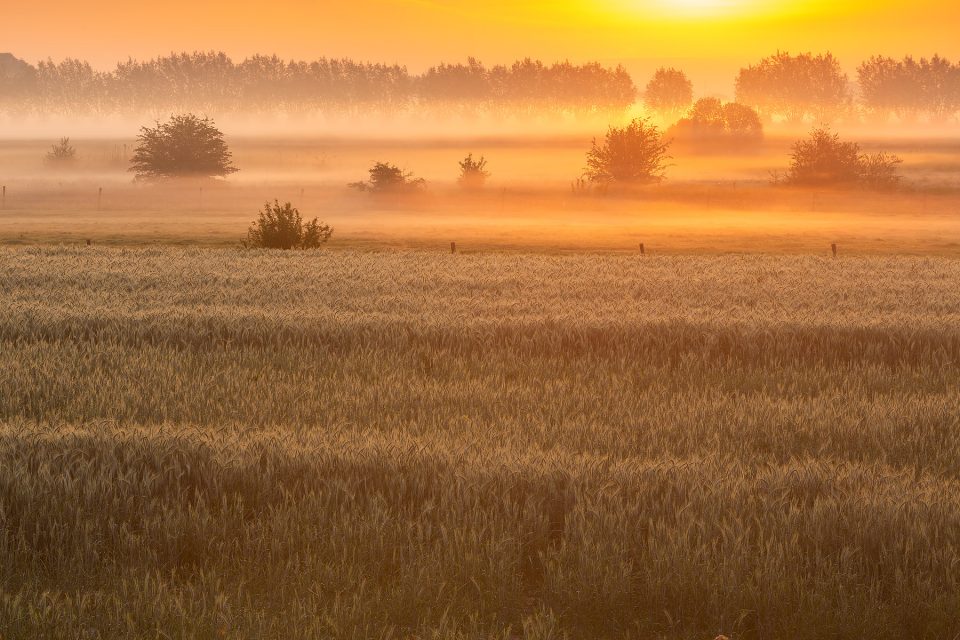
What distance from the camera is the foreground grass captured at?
20.4 feet

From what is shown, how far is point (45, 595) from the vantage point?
591 centimetres

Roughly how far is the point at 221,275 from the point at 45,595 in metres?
21.0

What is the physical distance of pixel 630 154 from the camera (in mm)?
102438

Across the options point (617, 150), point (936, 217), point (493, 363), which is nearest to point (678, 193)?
point (617, 150)

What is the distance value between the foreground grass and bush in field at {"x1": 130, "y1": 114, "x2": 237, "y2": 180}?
9389 cm

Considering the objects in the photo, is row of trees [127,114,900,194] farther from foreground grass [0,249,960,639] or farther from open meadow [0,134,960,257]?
foreground grass [0,249,960,639]

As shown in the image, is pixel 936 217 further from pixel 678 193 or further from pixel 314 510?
pixel 314 510

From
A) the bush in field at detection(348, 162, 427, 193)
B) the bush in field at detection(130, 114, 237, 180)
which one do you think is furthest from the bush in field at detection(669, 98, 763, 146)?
the bush in field at detection(130, 114, 237, 180)

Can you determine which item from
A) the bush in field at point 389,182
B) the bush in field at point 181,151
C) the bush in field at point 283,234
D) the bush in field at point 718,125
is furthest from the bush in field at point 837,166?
the bush in field at point 283,234

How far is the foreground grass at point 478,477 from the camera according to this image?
245 inches

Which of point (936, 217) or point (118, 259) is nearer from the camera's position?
point (118, 259)

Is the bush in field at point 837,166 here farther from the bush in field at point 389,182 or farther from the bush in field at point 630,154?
the bush in field at point 389,182

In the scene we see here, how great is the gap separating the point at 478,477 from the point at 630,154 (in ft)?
318

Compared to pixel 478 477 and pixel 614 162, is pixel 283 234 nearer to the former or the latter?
pixel 478 477
